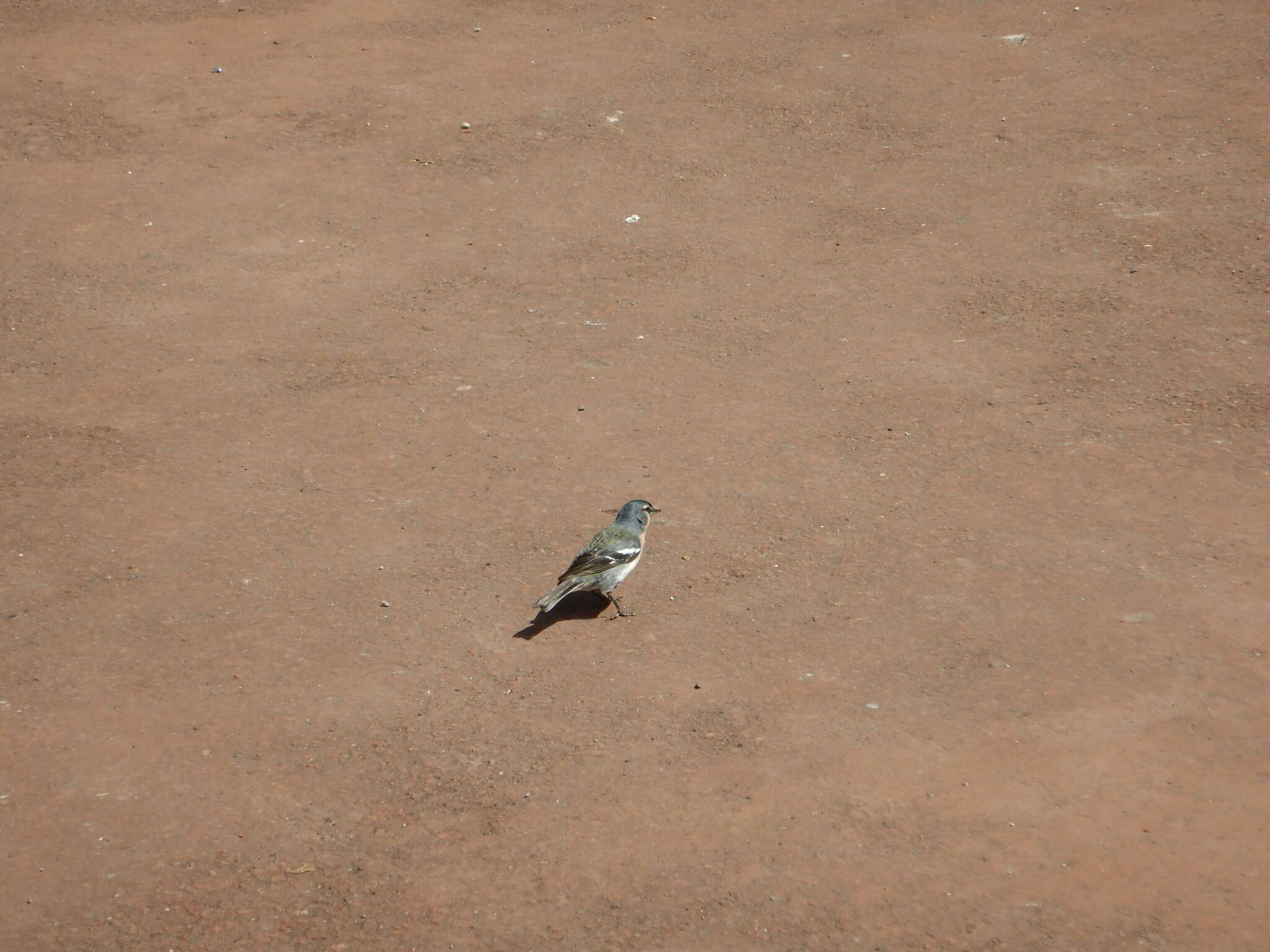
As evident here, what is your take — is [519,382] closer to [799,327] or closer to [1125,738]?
[799,327]

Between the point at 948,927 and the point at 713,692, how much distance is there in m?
1.94

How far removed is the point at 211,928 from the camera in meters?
5.76

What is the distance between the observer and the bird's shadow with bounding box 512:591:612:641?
771cm

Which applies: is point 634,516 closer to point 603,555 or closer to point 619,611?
point 603,555

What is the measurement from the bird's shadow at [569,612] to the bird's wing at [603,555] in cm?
25

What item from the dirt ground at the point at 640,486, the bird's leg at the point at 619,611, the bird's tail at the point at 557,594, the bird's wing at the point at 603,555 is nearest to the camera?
the dirt ground at the point at 640,486

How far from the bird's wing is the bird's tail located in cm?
4

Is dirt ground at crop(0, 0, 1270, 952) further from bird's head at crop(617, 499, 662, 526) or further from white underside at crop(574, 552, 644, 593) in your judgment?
bird's head at crop(617, 499, 662, 526)

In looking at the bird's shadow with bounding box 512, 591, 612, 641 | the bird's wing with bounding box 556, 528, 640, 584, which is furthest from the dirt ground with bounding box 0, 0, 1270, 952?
the bird's wing with bounding box 556, 528, 640, 584

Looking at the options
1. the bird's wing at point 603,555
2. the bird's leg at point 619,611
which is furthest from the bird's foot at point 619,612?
the bird's wing at point 603,555

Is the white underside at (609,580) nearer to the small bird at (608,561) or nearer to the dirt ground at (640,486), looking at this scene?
the small bird at (608,561)

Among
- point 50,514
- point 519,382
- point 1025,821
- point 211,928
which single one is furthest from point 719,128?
point 211,928

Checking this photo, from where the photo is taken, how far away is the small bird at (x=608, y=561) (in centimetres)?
761

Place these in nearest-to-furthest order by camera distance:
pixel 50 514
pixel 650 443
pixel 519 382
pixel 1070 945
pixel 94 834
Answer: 1. pixel 1070 945
2. pixel 94 834
3. pixel 50 514
4. pixel 650 443
5. pixel 519 382
